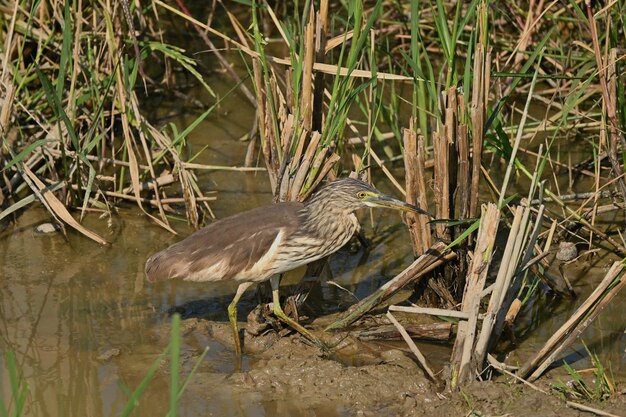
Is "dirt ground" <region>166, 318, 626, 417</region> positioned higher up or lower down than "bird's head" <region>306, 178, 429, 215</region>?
lower down

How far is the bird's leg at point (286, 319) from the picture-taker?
524 centimetres

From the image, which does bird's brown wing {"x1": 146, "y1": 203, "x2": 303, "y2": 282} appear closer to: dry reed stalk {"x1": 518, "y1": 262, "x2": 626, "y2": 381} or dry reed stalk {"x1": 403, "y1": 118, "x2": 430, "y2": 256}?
dry reed stalk {"x1": 403, "y1": 118, "x2": 430, "y2": 256}

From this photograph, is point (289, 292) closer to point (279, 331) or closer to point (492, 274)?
point (279, 331)

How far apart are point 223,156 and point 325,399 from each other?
2.72 m

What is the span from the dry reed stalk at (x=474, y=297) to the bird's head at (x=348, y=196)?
71 centimetres

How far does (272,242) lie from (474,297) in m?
1.08

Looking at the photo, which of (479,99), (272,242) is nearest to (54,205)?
(272,242)

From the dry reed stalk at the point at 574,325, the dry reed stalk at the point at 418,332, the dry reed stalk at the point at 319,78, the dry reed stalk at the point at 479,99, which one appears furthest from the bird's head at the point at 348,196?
the dry reed stalk at the point at 574,325

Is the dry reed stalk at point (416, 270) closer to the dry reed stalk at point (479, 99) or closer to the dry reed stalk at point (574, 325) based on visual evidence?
the dry reed stalk at point (479, 99)

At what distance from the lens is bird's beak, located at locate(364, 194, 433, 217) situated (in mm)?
5180

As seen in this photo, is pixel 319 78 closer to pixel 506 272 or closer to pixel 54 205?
pixel 506 272

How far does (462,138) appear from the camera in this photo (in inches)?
195

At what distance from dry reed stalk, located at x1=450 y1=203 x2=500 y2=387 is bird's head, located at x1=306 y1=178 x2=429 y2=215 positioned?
0.71 metres

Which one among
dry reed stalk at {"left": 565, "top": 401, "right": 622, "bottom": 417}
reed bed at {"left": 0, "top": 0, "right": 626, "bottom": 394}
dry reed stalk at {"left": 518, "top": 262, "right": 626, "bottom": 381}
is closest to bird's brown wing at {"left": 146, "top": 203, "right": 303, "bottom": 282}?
reed bed at {"left": 0, "top": 0, "right": 626, "bottom": 394}
